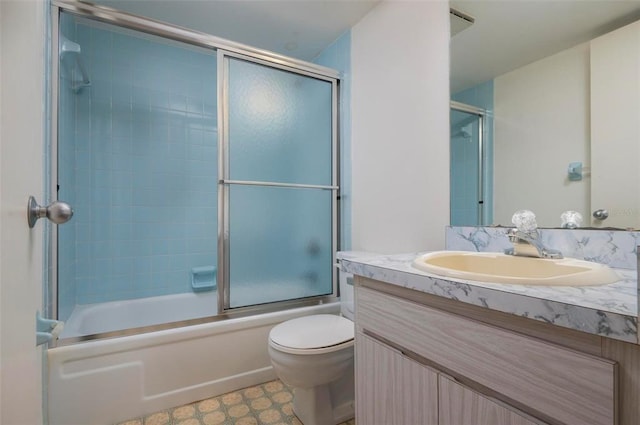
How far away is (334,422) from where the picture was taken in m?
1.45

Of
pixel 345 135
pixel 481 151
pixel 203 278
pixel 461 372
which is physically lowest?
pixel 203 278

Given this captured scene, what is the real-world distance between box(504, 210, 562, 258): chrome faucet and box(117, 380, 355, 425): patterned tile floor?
1.15 m

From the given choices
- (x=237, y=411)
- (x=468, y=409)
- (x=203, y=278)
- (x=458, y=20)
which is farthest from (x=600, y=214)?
(x=203, y=278)

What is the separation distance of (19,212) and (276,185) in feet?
4.56

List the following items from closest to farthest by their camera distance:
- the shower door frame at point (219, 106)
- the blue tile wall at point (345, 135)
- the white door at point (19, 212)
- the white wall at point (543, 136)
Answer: the white door at point (19, 212) < the white wall at point (543, 136) < the shower door frame at point (219, 106) < the blue tile wall at point (345, 135)

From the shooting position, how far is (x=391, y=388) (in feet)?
3.00

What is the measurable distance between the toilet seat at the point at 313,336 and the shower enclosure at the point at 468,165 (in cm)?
75


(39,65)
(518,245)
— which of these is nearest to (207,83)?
(39,65)

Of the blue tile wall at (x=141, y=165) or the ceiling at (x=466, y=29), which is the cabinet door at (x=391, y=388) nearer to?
the blue tile wall at (x=141, y=165)

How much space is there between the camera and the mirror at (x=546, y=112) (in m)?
0.98

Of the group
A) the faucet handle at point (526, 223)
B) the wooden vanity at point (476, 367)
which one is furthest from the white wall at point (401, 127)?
the wooden vanity at point (476, 367)

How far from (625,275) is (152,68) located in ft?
9.59

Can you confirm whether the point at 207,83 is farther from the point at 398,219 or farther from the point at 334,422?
the point at 334,422

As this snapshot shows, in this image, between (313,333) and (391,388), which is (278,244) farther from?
(391,388)
